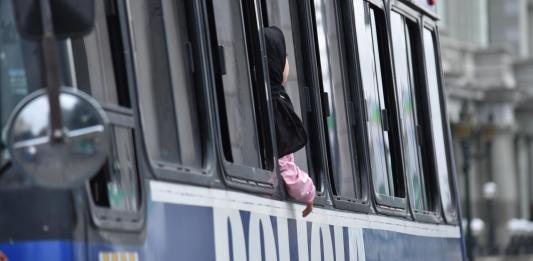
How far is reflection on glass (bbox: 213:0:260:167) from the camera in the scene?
6180 millimetres

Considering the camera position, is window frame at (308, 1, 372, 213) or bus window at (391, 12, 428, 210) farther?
bus window at (391, 12, 428, 210)

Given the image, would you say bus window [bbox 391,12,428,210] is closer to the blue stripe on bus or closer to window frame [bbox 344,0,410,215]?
window frame [bbox 344,0,410,215]

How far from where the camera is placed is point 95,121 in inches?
164

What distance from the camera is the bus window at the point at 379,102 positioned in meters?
8.55

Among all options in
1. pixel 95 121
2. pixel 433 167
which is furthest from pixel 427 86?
pixel 95 121

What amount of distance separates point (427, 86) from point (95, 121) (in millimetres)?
6447

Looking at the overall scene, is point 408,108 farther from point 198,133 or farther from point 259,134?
point 198,133

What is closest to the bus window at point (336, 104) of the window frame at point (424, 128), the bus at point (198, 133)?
the bus at point (198, 133)

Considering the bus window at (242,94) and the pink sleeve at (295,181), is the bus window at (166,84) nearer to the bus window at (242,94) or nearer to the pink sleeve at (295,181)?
the bus window at (242,94)

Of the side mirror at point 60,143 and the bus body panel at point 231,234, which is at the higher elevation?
the side mirror at point 60,143

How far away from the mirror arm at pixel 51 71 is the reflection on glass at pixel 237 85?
6.48 ft

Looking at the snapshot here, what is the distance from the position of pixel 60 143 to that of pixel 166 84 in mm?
1556

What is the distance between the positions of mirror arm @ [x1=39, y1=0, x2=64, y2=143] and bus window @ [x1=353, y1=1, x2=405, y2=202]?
438 cm

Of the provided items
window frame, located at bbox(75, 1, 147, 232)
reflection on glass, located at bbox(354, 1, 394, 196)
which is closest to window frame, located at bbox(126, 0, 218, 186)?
window frame, located at bbox(75, 1, 147, 232)
